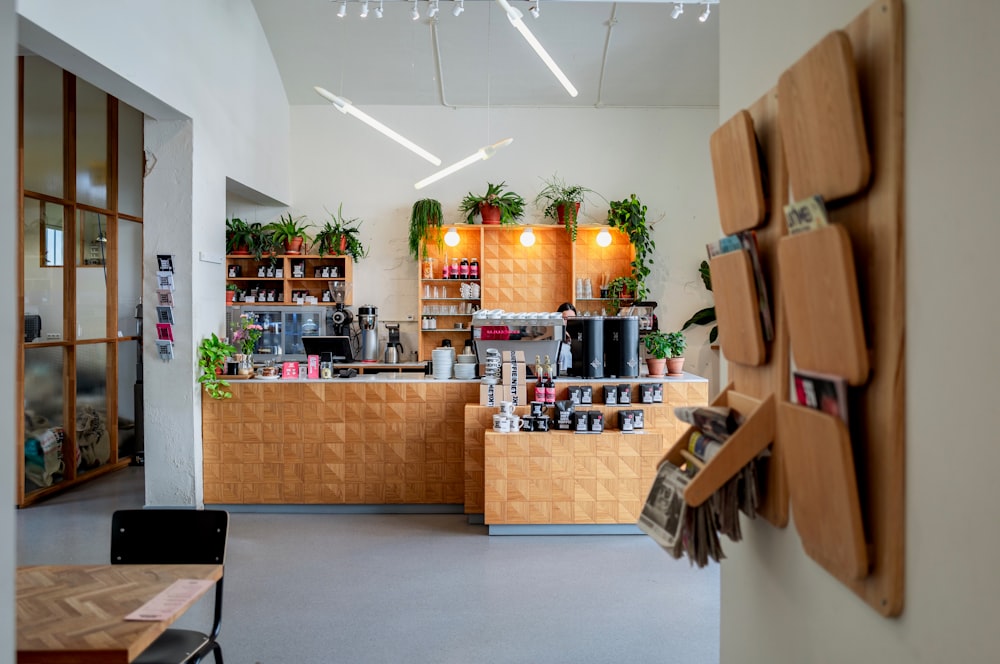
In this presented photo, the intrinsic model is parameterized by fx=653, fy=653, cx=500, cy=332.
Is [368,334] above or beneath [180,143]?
beneath

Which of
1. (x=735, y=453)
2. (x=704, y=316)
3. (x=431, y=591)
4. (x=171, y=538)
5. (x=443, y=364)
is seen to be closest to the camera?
(x=735, y=453)

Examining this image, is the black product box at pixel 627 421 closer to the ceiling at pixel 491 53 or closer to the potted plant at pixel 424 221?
the potted plant at pixel 424 221

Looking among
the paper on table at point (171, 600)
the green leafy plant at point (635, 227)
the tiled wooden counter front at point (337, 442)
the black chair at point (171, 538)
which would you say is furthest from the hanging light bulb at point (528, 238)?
the paper on table at point (171, 600)

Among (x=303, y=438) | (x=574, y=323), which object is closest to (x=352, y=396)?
(x=303, y=438)

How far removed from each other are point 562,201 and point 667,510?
6.92 meters

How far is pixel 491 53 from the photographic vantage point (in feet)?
26.4

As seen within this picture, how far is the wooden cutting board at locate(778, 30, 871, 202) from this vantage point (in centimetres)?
125

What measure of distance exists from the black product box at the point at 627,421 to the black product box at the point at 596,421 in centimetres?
16

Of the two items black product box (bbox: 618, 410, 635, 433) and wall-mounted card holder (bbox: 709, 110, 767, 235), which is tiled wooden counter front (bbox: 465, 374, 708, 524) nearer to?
black product box (bbox: 618, 410, 635, 433)

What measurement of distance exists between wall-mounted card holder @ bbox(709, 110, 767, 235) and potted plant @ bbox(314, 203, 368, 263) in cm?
→ 693

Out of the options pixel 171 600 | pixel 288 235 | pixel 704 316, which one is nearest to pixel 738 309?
pixel 171 600

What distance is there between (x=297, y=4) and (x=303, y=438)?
4.98 m
